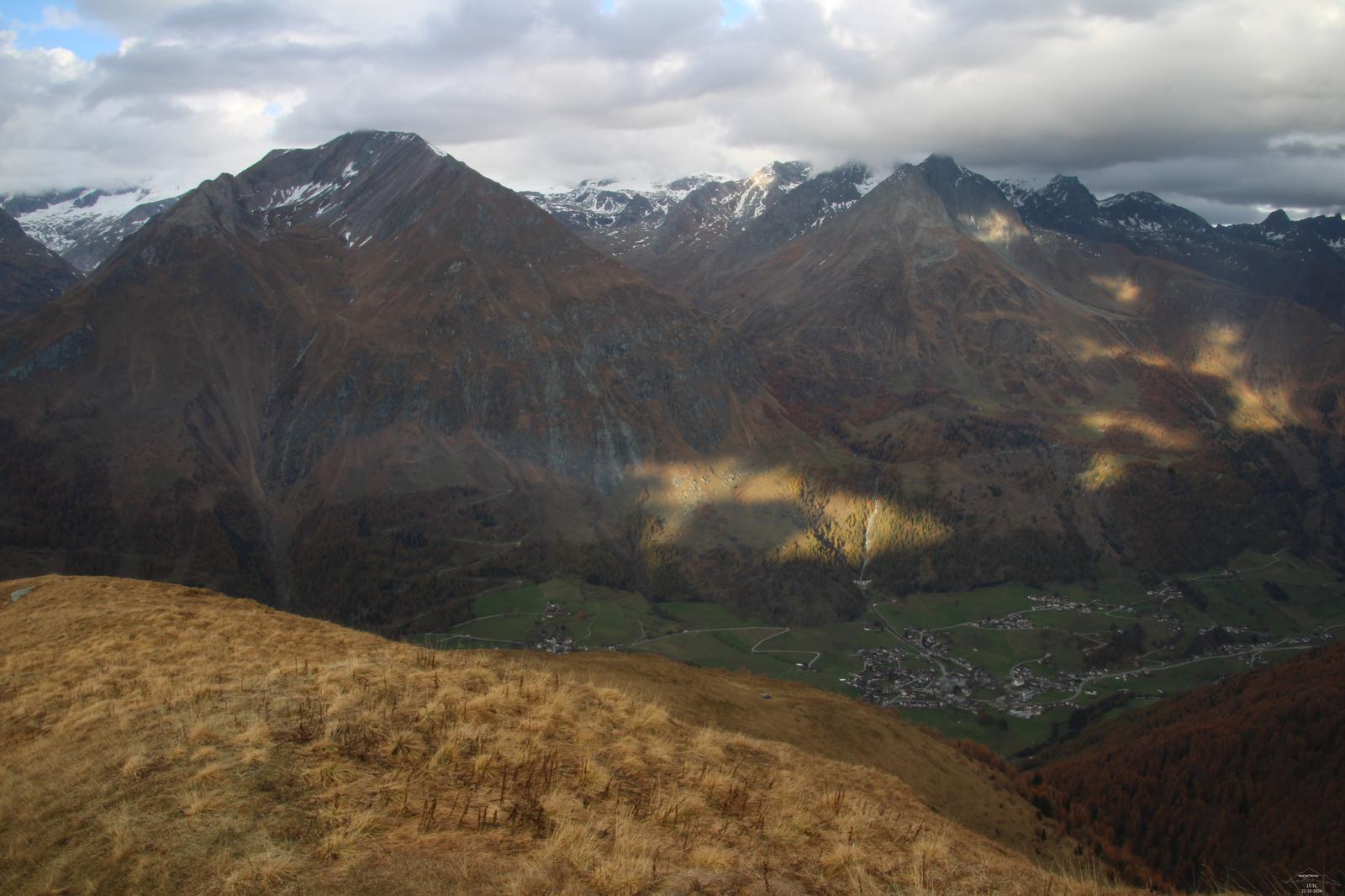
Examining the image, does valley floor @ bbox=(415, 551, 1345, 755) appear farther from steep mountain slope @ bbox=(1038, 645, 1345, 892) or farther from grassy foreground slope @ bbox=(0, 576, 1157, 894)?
grassy foreground slope @ bbox=(0, 576, 1157, 894)

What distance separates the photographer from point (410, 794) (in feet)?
43.1

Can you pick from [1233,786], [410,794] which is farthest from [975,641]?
[410,794]

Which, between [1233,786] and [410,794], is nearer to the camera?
[410,794]

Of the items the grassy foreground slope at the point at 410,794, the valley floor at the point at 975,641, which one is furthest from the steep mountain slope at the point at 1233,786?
the valley floor at the point at 975,641

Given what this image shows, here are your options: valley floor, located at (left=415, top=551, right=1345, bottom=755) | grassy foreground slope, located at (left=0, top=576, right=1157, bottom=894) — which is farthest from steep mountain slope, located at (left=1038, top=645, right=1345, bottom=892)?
valley floor, located at (left=415, top=551, right=1345, bottom=755)

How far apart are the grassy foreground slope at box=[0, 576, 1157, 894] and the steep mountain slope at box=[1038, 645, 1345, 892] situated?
41.0 meters

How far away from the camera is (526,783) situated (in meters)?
14.1

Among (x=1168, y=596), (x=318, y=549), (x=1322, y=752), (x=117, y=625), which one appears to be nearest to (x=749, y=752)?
(x=117, y=625)

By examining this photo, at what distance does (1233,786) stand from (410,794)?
85.7 m

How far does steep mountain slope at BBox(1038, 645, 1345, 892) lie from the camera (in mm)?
58688

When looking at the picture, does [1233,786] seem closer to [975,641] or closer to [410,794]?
[410,794]

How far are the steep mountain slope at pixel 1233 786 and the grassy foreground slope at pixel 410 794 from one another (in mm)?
41008

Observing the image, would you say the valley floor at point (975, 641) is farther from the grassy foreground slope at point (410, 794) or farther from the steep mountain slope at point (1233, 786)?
the grassy foreground slope at point (410, 794)

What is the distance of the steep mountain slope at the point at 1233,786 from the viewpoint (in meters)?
58.7
